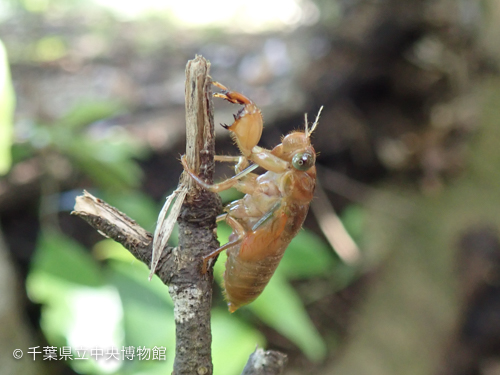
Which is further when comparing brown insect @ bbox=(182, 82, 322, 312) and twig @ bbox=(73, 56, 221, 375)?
brown insect @ bbox=(182, 82, 322, 312)

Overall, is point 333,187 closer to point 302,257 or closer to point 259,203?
point 302,257

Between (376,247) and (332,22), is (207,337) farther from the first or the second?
(332,22)

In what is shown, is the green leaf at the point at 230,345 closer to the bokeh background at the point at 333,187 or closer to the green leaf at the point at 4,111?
the bokeh background at the point at 333,187

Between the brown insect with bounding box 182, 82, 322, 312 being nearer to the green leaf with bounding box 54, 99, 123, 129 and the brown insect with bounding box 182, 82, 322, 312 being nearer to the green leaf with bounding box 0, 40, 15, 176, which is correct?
the green leaf with bounding box 0, 40, 15, 176

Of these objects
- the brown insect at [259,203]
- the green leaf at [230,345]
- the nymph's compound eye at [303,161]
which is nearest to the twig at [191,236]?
the brown insect at [259,203]

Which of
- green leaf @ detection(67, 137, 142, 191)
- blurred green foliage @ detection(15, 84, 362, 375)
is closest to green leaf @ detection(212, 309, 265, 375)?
blurred green foliage @ detection(15, 84, 362, 375)
